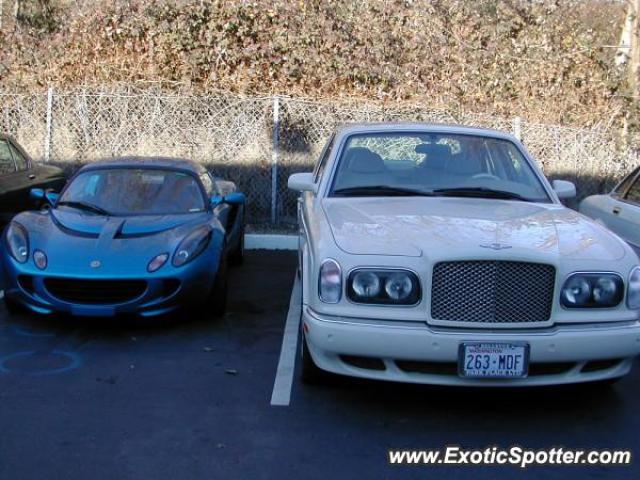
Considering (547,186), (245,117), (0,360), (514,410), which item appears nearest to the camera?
(514,410)

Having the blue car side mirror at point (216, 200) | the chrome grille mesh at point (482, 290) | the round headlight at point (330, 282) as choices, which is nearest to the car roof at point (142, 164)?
the blue car side mirror at point (216, 200)

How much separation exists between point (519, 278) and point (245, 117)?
7626 millimetres

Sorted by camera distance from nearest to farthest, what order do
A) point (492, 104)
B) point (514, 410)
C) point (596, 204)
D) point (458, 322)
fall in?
1. point (458, 322)
2. point (514, 410)
3. point (596, 204)
4. point (492, 104)

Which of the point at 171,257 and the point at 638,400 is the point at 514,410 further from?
the point at 171,257

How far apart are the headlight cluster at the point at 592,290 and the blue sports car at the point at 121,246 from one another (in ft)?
9.60

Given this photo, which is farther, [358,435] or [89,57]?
[89,57]

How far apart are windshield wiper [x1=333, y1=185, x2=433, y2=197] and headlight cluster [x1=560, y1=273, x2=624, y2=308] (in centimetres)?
150

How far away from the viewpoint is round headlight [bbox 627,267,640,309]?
4.21 meters

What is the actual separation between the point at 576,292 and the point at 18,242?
167 inches

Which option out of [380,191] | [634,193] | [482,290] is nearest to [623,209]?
[634,193]

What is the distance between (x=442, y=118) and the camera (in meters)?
11.3

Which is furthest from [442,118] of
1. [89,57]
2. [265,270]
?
[89,57]

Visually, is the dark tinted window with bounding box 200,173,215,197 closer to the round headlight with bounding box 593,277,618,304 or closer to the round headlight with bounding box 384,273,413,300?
the round headlight with bounding box 384,273,413,300

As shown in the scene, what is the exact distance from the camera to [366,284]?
4090 mm
